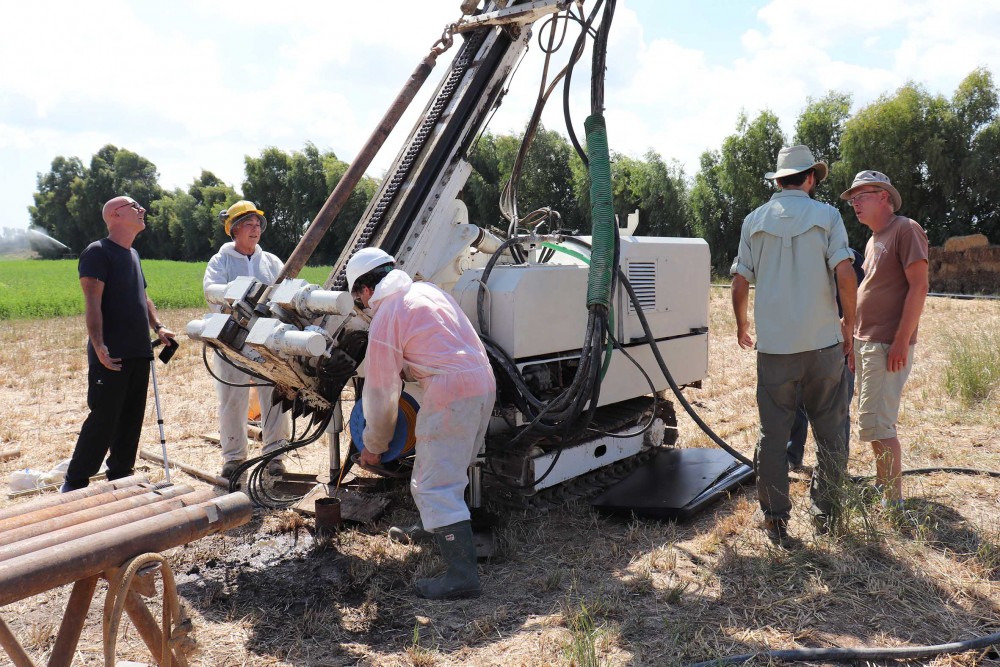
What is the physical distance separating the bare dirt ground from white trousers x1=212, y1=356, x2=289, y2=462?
93 cm

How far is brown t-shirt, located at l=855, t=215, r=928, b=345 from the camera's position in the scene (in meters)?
3.92

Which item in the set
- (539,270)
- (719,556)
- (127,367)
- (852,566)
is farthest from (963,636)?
(127,367)

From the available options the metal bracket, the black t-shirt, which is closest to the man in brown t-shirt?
the metal bracket

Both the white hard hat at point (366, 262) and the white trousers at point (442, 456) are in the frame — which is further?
the white hard hat at point (366, 262)

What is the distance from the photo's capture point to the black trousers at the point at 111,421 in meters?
4.57

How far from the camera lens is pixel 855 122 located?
2245 cm

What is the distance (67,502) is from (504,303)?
2268 mm

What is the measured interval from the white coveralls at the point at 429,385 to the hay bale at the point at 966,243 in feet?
61.5

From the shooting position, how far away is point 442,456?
11.9ft

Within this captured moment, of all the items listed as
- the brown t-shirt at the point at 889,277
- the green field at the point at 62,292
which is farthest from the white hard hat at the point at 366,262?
the green field at the point at 62,292

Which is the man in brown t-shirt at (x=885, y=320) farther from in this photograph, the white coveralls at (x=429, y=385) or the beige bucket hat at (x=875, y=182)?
the white coveralls at (x=429, y=385)

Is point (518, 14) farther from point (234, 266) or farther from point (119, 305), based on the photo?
point (119, 305)

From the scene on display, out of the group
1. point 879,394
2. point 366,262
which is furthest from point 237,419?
point 879,394

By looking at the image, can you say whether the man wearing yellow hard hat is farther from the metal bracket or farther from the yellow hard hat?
the metal bracket
